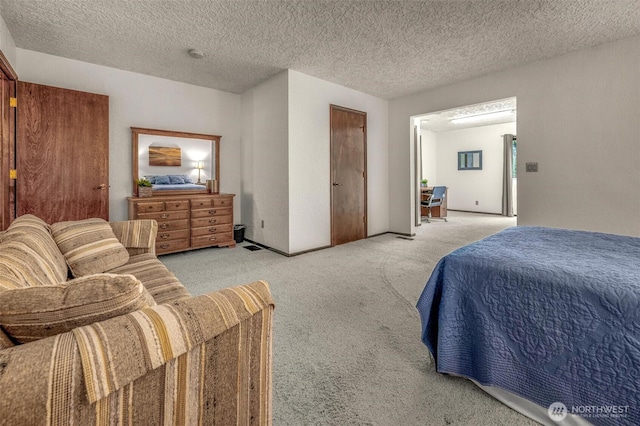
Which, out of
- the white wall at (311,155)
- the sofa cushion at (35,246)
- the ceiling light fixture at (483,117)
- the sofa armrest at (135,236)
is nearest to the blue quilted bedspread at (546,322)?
the sofa cushion at (35,246)

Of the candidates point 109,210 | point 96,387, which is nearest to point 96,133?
point 109,210

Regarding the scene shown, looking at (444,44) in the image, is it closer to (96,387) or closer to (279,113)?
(279,113)

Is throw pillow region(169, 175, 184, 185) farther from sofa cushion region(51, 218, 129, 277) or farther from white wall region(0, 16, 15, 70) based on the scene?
sofa cushion region(51, 218, 129, 277)

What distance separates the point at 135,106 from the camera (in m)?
4.11

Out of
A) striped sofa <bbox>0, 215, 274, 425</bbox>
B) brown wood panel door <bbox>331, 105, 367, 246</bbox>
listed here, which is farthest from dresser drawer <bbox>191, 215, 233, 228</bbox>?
striped sofa <bbox>0, 215, 274, 425</bbox>

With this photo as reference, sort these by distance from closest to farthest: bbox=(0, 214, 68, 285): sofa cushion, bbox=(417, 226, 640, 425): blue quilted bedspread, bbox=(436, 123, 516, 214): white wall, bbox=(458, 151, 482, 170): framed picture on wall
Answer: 1. bbox=(417, 226, 640, 425): blue quilted bedspread
2. bbox=(0, 214, 68, 285): sofa cushion
3. bbox=(436, 123, 516, 214): white wall
4. bbox=(458, 151, 482, 170): framed picture on wall

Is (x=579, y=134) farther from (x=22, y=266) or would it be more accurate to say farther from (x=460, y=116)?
(x=22, y=266)

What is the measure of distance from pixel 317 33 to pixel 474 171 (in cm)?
716

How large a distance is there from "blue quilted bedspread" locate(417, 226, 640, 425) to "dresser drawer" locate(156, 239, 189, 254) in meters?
3.48

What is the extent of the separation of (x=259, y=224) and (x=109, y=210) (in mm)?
1965

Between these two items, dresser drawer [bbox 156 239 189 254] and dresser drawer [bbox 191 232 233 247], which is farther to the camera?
dresser drawer [bbox 191 232 233 247]

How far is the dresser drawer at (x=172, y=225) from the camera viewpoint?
3982mm

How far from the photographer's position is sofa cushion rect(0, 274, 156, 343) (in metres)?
0.67

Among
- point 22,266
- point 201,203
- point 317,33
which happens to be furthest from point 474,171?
point 22,266
